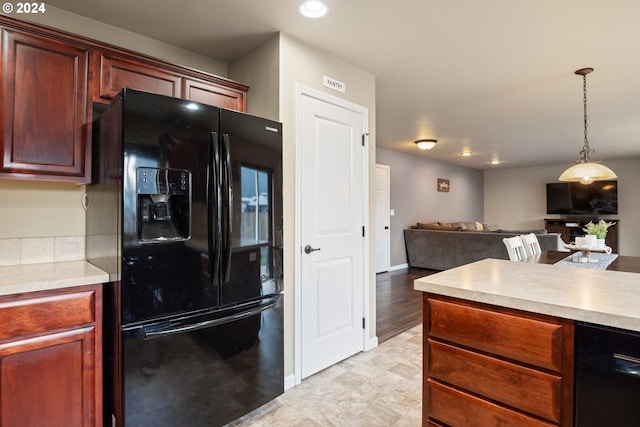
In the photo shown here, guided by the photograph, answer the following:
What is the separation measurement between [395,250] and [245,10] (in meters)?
5.43

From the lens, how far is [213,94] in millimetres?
2258

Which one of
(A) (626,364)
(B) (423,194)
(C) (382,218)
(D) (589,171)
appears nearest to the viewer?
(A) (626,364)

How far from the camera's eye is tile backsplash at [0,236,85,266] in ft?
6.01

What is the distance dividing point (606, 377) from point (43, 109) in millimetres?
2535

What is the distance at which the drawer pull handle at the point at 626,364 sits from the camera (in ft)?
3.06

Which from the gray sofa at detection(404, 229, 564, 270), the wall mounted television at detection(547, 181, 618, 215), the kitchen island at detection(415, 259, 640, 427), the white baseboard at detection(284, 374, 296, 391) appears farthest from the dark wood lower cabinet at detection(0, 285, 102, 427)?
the wall mounted television at detection(547, 181, 618, 215)

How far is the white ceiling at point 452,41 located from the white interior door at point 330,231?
20.8 inches

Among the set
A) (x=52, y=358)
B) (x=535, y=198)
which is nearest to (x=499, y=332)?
(x=52, y=358)

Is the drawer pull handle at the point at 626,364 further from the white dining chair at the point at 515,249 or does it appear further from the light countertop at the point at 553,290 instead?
the white dining chair at the point at 515,249

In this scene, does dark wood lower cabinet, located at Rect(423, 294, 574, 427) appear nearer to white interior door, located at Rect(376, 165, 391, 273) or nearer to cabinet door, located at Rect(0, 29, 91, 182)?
cabinet door, located at Rect(0, 29, 91, 182)

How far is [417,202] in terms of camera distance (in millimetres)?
7324

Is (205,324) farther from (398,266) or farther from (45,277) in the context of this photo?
(398,266)

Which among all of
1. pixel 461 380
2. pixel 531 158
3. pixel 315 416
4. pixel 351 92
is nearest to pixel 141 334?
pixel 315 416

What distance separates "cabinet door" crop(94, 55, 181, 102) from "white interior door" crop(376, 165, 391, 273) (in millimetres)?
4637
